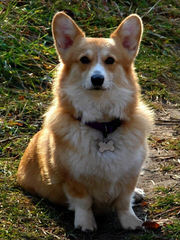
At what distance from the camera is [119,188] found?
338cm

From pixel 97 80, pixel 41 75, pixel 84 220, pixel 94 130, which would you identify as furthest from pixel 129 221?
pixel 41 75

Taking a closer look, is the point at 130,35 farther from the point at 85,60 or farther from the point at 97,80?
the point at 97,80

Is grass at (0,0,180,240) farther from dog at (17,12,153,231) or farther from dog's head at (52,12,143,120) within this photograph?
dog's head at (52,12,143,120)

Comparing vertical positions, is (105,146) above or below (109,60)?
below

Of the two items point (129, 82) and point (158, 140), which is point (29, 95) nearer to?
point (158, 140)

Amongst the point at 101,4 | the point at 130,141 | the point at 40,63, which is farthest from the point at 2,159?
the point at 101,4

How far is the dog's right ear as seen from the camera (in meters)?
3.62

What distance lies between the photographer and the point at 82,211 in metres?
3.39

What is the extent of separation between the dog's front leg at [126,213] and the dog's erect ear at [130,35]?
1.01 meters

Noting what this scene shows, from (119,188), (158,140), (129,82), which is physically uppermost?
(129,82)

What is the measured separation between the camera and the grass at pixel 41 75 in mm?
3412

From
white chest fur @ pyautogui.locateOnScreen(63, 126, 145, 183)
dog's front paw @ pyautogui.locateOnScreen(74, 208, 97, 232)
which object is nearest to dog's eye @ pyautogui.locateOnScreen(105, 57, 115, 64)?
white chest fur @ pyautogui.locateOnScreen(63, 126, 145, 183)

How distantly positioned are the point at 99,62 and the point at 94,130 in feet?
1.54

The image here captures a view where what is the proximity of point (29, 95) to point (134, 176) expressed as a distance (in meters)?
2.29
